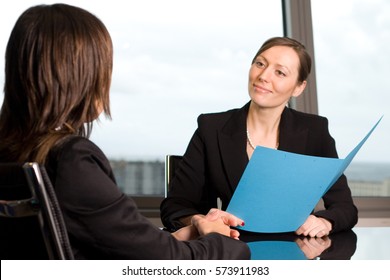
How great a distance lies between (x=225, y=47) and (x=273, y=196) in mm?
2457

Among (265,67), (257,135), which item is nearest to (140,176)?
(257,135)

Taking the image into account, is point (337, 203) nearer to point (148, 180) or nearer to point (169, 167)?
point (169, 167)

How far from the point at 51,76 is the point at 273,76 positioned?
1.45 metres

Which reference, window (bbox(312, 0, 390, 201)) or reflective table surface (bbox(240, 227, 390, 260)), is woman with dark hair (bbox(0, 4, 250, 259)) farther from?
window (bbox(312, 0, 390, 201))

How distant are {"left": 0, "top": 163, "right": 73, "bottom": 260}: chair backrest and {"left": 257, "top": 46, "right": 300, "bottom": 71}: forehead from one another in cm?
158

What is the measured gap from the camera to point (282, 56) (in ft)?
8.16

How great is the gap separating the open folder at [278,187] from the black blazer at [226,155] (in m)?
0.38

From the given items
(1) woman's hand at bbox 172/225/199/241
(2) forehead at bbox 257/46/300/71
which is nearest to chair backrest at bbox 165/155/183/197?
(2) forehead at bbox 257/46/300/71

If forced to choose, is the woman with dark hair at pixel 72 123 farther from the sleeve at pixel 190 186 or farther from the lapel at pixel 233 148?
the lapel at pixel 233 148

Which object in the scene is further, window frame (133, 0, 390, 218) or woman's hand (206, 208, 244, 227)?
window frame (133, 0, 390, 218)

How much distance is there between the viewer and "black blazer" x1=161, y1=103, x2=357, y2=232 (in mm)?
2344

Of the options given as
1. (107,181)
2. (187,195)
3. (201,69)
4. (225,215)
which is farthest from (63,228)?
(201,69)

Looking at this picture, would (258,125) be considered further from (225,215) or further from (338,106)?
(338,106)
